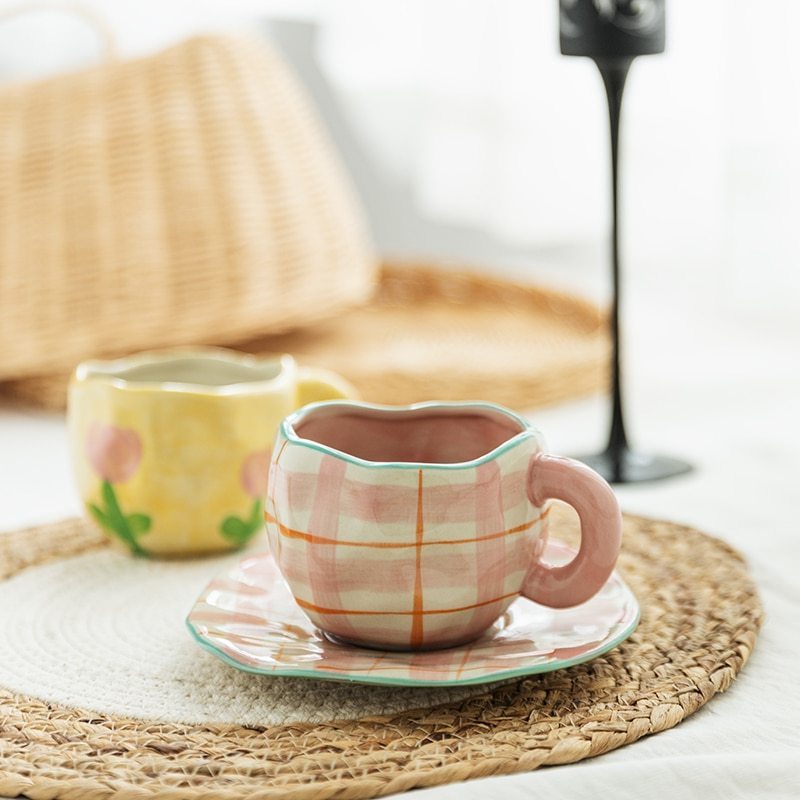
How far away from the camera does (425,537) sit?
45 cm

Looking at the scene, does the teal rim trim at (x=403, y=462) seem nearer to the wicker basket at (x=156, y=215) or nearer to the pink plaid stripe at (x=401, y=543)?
the pink plaid stripe at (x=401, y=543)

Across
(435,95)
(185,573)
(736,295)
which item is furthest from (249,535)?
(435,95)

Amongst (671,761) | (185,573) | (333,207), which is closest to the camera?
(671,761)

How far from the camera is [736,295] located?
1.23 meters

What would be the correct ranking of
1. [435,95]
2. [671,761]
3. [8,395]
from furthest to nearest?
[435,95] → [8,395] → [671,761]

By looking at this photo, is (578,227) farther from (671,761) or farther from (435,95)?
(671,761)

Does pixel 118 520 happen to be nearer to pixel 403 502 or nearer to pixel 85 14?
pixel 403 502

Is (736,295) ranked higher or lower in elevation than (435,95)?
lower

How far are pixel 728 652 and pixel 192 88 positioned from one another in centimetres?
74

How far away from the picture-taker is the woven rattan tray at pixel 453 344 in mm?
947

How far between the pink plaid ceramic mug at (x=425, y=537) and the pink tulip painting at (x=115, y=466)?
5.6 inches

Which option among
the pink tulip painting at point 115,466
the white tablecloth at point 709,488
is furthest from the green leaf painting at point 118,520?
the white tablecloth at point 709,488

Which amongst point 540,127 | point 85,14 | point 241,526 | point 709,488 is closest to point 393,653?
point 241,526

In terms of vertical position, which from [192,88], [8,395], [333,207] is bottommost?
[8,395]
